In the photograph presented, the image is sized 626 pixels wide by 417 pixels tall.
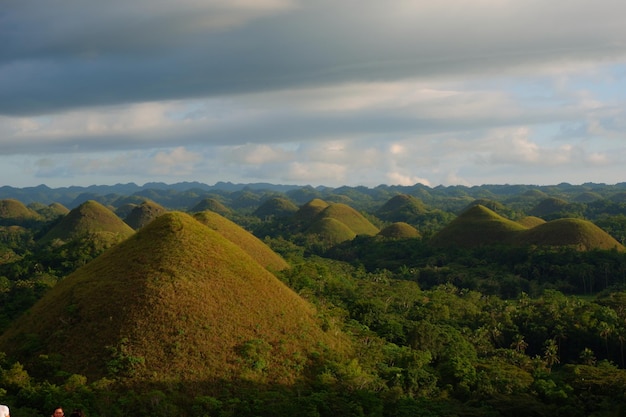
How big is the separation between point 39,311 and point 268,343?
1486 centimetres

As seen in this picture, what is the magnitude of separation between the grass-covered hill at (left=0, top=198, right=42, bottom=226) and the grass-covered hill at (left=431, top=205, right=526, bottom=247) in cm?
12207

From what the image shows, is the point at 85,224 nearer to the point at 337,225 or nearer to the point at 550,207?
the point at 337,225

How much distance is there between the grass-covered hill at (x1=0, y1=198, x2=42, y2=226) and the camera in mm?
151500

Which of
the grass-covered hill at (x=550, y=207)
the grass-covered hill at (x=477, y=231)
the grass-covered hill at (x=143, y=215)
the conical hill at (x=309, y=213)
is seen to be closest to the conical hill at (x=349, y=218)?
the conical hill at (x=309, y=213)

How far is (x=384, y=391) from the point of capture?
27703 millimetres

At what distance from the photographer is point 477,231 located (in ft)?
317

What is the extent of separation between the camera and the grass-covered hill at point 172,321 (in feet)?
88.7

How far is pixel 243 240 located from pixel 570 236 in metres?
54.4

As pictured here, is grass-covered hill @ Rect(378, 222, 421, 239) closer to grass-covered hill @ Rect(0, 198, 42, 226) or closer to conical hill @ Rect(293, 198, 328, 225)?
conical hill @ Rect(293, 198, 328, 225)

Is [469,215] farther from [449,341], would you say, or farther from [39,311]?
[39,311]

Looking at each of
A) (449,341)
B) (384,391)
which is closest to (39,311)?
(384,391)

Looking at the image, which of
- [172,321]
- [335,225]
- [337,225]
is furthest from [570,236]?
[172,321]

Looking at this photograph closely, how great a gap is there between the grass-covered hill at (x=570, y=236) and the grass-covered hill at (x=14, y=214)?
138070 mm

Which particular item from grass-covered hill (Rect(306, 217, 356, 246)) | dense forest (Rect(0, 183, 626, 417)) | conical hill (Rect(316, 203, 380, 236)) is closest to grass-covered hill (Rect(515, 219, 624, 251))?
dense forest (Rect(0, 183, 626, 417))
